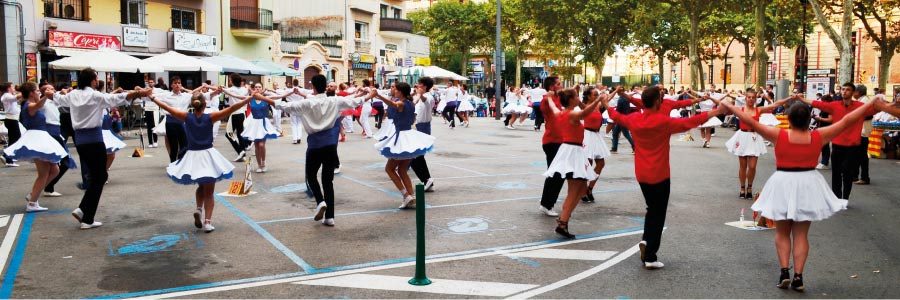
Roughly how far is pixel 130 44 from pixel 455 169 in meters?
21.2

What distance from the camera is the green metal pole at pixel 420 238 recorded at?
6.29m

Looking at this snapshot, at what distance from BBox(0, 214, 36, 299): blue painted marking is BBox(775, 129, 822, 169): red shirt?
21.2 ft

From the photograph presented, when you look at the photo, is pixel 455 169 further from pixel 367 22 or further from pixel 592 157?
pixel 367 22

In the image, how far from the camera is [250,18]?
40719 mm

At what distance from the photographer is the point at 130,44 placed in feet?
104

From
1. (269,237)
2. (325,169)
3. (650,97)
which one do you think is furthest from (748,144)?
(269,237)

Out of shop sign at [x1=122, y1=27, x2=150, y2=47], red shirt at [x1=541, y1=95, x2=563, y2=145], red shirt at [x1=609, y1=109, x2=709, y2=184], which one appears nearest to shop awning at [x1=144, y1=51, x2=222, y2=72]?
shop sign at [x1=122, y1=27, x2=150, y2=47]

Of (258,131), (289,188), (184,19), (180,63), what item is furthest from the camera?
(184,19)

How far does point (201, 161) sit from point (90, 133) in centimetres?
153

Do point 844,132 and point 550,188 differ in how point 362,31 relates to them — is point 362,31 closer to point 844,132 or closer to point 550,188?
point 844,132

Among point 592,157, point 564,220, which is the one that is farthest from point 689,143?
point 564,220

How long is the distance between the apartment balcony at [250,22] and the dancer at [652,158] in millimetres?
34139

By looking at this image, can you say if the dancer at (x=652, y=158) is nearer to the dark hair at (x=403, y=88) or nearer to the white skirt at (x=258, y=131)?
the dark hair at (x=403, y=88)

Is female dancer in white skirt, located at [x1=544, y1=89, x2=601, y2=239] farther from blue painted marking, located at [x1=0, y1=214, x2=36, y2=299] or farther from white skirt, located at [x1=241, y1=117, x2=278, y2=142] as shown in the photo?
white skirt, located at [x1=241, y1=117, x2=278, y2=142]
